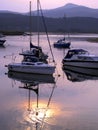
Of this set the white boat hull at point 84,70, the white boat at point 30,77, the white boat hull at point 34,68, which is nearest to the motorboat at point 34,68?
the white boat hull at point 34,68

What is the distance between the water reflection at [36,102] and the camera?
18.6m

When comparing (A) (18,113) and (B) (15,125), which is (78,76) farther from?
(B) (15,125)

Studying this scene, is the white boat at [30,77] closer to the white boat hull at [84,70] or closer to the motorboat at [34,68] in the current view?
the motorboat at [34,68]

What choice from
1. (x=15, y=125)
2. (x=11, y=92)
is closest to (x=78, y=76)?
(x=11, y=92)

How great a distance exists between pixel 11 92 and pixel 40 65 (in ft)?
23.8

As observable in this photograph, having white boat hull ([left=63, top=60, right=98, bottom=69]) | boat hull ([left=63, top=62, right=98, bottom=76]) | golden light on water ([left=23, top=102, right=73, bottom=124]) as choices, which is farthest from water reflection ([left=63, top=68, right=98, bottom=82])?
golden light on water ([left=23, top=102, right=73, bottom=124])

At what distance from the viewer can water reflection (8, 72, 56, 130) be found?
60.9ft

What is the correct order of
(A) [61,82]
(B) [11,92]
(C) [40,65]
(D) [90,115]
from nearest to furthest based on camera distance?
1. (D) [90,115]
2. (B) [11,92]
3. (A) [61,82]
4. (C) [40,65]

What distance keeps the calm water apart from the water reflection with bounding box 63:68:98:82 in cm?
7

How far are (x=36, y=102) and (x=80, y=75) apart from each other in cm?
1201

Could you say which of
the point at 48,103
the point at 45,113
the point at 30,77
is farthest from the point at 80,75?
the point at 45,113

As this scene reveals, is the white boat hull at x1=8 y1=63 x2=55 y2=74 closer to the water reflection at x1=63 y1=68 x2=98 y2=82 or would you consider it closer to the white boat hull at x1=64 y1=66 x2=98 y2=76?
the water reflection at x1=63 y1=68 x2=98 y2=82

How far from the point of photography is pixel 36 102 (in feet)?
76.1

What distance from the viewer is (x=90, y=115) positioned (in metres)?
20.2
